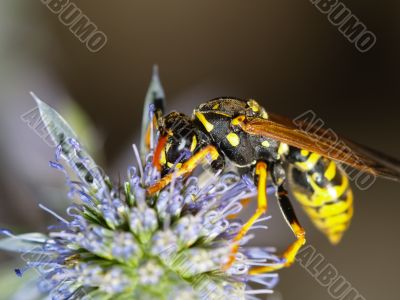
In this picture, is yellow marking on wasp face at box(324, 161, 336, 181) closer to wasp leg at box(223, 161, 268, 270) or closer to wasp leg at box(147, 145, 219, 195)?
wasp leg at box(223, 161, 268, 270)

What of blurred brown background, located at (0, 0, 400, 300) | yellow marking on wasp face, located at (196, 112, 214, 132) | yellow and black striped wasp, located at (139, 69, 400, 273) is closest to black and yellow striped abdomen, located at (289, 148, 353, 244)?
yellow and black striped wasp, located at (139, 69, 400, 273)

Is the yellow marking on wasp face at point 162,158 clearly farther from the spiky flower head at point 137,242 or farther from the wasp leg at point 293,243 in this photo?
the wasp leg at point 293,243

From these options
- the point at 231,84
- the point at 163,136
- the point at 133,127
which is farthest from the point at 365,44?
the point at 163,136

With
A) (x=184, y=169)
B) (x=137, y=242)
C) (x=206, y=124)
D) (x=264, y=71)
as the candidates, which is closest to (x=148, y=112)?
(x=206, y=124)

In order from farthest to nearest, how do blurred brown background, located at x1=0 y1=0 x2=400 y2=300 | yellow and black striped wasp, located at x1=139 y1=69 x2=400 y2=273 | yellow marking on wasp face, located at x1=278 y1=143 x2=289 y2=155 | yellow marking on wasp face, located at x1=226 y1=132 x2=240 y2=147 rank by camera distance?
blurred brown background, located at x1=0 y1=0 x2=400 y2=300, yellow marking on wasp face, located at x1=278 y1=143 x2=289 y2=155, yellow marking on wasp face, located at x1=226 y1=132 x2=240 y2=147, yellow and black striped wasp, located at x1=139 y1=69 x2=400 y2=273

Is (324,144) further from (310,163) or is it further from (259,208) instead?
(259,208)

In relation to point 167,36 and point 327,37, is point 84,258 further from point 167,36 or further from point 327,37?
point 327,37
